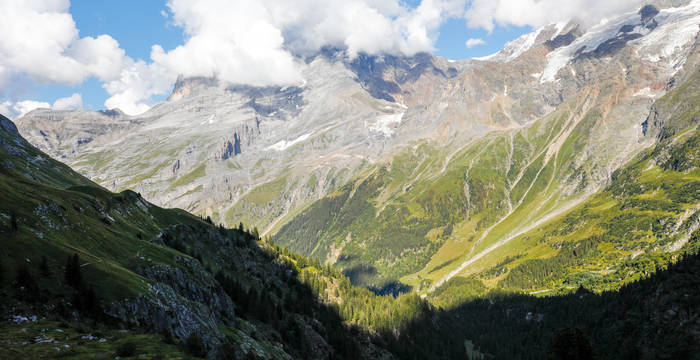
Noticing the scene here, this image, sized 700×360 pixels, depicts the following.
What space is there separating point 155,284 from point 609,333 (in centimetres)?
13983

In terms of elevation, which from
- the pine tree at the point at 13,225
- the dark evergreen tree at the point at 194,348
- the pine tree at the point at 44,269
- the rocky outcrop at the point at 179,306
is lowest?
the dark evergreen tree at the point at 194,348

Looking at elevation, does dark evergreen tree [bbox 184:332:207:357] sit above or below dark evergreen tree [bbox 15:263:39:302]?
below

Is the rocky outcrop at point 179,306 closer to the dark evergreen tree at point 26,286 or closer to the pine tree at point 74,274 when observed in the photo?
the pine tree at point 74,274

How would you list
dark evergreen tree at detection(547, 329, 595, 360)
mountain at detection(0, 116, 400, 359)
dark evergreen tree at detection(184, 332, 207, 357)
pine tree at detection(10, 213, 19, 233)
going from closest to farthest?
mountain at detection(0, 116, 400, 359)
dark evergreen tree at detection(184, 332, 207, 357)
pine tree at detection(10, 213, 19, 233)
dark evergreen tree at detection(547, 329, 595, 360)

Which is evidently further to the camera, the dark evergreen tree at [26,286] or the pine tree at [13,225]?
the pine tree at [13,225]

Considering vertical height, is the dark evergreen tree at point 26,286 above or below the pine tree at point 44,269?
below

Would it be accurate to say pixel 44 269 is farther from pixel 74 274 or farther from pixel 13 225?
pixel 13 225

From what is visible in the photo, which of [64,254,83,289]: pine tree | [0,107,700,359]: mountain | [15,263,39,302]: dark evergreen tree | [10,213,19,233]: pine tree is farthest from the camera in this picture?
[10,213,19,233]: pine tree

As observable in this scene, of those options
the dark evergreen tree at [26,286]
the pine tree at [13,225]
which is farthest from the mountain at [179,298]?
the pine tree at [13,225]

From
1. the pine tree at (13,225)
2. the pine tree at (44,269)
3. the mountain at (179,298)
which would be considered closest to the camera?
the mountain at (179,298)

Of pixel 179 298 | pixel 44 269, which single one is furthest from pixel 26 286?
pixel 179 298

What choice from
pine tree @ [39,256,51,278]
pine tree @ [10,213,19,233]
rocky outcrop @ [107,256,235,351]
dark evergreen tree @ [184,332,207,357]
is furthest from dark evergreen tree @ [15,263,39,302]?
dark evergreen tree @ [184,332,207,357]

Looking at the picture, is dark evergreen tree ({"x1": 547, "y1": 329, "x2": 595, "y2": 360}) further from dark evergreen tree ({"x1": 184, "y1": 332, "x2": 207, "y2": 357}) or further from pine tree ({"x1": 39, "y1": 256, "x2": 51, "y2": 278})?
pine tree ({"x1": 39, "y1": 256, "x2": 51, "y2": 278})

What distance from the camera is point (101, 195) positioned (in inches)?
3403
